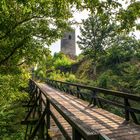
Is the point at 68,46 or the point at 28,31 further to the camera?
the point at 68,46

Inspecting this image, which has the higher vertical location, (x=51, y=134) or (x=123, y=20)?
(x=123, y=20)

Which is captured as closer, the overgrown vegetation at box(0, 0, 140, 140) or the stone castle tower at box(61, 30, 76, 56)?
the overgrown vegetation at box(0, 0, 140, 140)

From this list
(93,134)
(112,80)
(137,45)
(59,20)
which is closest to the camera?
(93,134)

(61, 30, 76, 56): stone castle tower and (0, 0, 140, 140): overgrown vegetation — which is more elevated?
(61, 30, 76, 56): stone castle tower

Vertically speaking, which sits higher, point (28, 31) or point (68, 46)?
point (68, 46)

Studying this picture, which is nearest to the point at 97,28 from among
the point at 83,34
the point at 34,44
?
the point at 83,34

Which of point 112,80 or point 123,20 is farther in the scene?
point 112,80

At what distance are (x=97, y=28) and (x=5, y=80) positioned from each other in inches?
1273

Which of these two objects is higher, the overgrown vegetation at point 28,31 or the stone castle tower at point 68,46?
the stone castle tower at point 68,46

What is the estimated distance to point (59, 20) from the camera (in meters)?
15.2

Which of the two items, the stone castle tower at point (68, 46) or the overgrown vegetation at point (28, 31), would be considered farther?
the stone castle tower at point (68, 46)

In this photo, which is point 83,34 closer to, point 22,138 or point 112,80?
point 112,80

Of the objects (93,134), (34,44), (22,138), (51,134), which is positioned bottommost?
(22,138)

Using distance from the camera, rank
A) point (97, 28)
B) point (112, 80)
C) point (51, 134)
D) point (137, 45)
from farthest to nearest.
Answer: point (97, 28) → point (137, 45) → point (112, 80) → point (51, 134)
